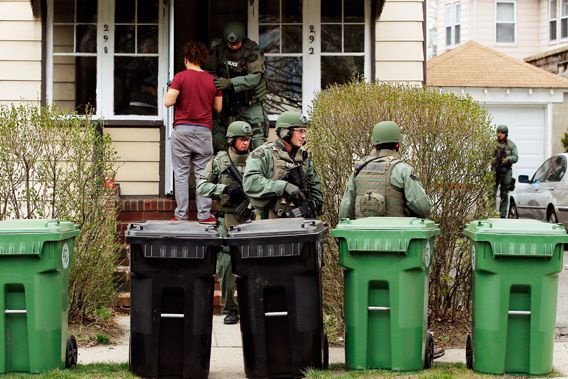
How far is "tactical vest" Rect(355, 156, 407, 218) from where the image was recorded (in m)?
5.29

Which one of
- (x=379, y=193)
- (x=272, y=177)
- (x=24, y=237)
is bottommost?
(x=24, y=237)

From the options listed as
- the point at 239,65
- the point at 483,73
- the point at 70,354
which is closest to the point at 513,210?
the point at 483,73

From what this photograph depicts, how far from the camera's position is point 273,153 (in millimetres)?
6035

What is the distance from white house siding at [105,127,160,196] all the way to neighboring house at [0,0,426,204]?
0.01 meters

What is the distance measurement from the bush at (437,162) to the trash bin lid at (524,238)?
156 centimetres

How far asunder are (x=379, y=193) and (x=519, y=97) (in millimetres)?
14138

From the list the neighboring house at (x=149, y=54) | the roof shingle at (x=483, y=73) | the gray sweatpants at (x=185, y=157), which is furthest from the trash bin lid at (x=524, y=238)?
the roof shingle at (x=483, y=73)

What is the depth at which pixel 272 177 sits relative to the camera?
19.8 ft

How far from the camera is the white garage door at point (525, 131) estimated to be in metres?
18.3

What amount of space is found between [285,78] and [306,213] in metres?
3.88

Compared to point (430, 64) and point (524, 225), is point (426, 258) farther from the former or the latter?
point (430, 64)

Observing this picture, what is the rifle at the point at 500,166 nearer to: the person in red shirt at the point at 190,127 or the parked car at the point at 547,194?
the parked car at the point at 547,194

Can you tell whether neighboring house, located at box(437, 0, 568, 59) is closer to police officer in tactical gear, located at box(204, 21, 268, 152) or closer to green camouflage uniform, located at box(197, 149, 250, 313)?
police officer in tactical gear, located at box(204, 21, 268, 152)

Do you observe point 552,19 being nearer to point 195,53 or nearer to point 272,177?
point 195,53
